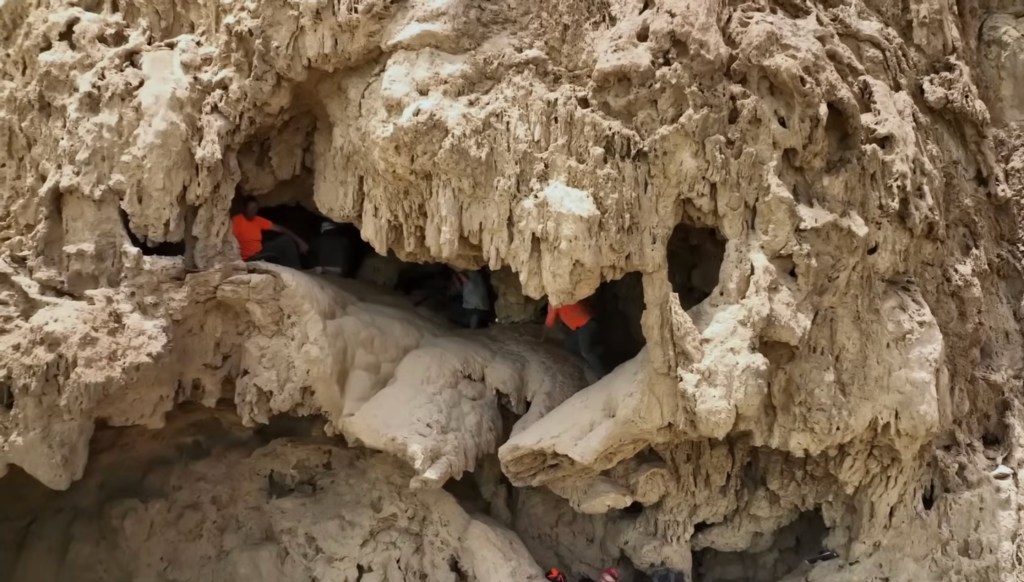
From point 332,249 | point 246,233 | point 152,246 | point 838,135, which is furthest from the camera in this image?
point 332,249

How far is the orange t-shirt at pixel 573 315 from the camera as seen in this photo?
4473 millimetres

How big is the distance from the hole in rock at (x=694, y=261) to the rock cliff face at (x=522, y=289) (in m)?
0.02

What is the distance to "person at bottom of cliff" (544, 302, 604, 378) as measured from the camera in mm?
4516

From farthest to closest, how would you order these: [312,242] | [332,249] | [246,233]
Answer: [312,242] → [332,249] → [246,233]

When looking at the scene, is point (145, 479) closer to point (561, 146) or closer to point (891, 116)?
point (561, 146)

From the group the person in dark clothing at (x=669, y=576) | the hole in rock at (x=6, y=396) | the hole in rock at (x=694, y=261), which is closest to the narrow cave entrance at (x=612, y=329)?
the hole in rock at (x=694, y=261)

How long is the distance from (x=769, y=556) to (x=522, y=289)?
7.28ft

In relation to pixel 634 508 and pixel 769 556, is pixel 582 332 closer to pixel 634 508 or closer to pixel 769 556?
pixel 634 508

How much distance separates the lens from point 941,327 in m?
4.05

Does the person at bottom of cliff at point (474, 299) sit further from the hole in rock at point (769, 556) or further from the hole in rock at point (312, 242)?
the hole in rock at point (769, 556)

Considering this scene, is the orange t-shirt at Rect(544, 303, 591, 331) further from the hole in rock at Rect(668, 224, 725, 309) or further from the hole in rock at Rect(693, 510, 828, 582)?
the hole in rock at Rect(693, 510, 828, 582)

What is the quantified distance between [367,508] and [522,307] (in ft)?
5.15

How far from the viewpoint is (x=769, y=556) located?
181 inches

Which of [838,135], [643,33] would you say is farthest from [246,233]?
[838,135]
